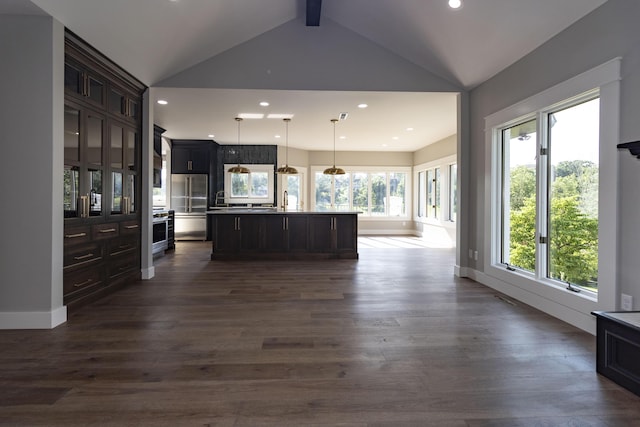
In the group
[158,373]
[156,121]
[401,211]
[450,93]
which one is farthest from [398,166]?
[158,373]

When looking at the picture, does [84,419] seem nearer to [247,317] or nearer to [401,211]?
[247,317]

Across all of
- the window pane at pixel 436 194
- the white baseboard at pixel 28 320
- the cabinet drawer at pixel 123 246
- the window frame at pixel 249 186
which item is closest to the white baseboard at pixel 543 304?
the white baseboard at pixel 28 320

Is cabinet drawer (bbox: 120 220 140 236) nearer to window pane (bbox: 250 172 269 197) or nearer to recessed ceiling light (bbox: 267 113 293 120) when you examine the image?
recessed ceiling light (bbox: 267 113 293 120)

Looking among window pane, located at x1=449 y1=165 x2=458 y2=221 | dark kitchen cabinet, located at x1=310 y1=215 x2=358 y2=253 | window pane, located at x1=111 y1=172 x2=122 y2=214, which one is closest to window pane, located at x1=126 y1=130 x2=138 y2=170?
window pane, located at x1=111 y1=172 x2=122 y2=214

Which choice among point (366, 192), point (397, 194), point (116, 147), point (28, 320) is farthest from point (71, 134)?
point (397, 194)

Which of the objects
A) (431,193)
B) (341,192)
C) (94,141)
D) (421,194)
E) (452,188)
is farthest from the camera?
(341,192)

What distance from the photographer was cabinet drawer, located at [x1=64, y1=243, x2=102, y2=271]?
332 cm

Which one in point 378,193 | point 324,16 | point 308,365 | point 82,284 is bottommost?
point 308,365

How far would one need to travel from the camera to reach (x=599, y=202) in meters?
2.86

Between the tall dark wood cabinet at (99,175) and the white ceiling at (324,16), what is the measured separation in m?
0.29

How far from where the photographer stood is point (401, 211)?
11.8 meters

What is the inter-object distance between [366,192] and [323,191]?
1418 mm

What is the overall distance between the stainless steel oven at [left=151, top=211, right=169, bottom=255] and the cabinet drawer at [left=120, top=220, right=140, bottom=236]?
2057 millimetres

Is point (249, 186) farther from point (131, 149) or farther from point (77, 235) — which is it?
point (77, 235)
